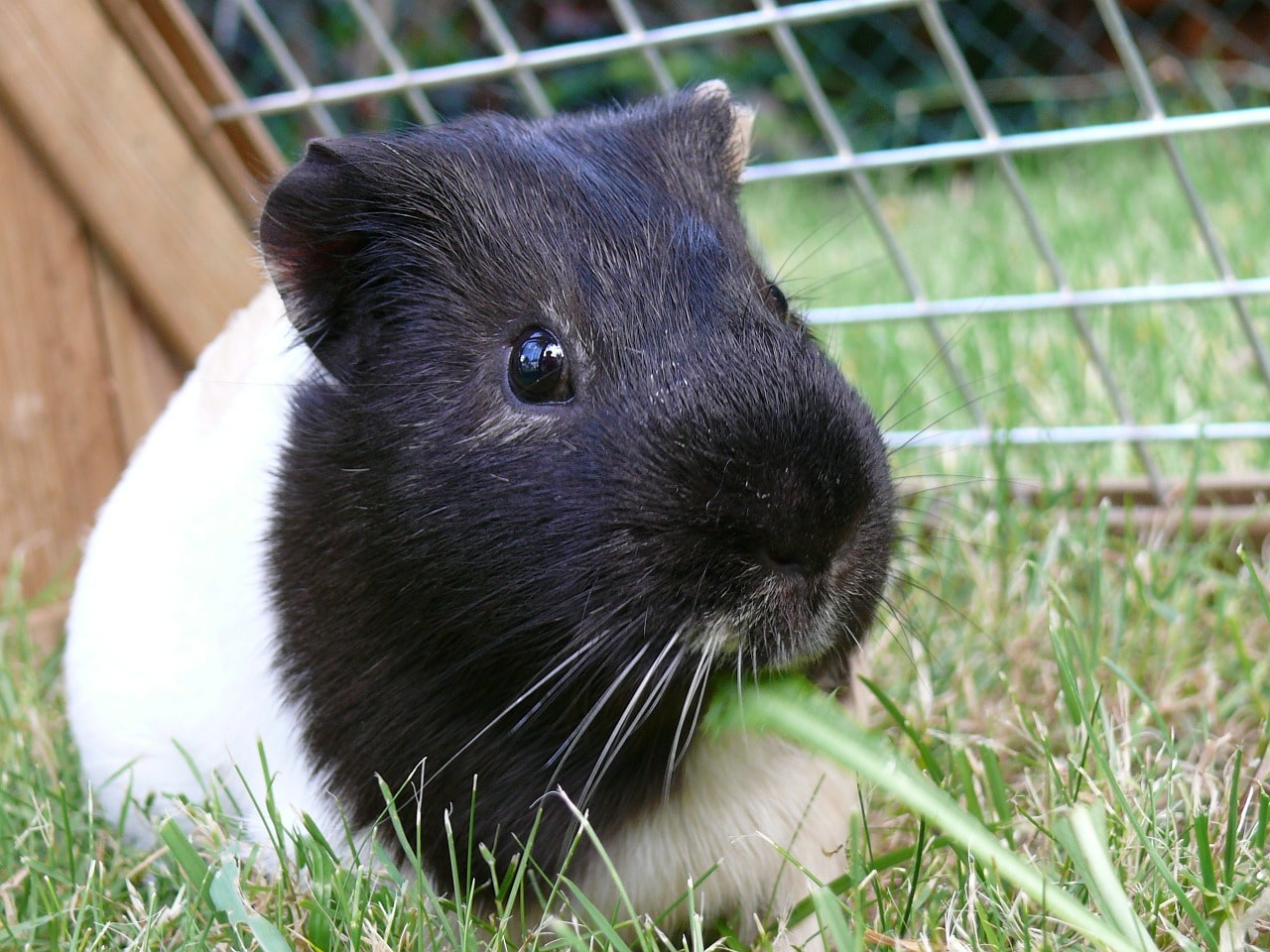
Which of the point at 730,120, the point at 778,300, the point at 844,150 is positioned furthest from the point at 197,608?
the point at 844,150

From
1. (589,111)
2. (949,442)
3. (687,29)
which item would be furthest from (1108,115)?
(589,111)

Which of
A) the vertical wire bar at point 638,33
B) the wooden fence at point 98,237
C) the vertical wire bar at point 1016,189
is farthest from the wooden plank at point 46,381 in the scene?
the vertical wire bar at point 1016,189

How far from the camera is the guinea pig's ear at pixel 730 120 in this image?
2.13 metres

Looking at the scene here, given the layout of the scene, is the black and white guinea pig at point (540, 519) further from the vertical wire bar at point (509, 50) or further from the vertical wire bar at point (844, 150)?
the vertical wire bar at point (509, 50)

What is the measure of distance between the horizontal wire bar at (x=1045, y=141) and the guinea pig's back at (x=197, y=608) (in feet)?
2.99

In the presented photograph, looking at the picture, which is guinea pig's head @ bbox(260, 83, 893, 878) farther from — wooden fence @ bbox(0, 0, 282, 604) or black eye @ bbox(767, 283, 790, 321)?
wooden fence @ bbox(0, 0, 282, 604)

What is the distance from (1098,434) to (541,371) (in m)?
1.60

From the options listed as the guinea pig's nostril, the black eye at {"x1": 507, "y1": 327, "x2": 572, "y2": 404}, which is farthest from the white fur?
the black eye at {"x1": 507, "y1": 327, "x2": 572, "y2": 404}

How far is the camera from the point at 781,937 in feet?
5.50

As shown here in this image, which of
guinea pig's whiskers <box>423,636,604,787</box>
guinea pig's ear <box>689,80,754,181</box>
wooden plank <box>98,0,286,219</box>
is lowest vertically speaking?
guinea pig's whiskers <box>423,636,604,787</box>

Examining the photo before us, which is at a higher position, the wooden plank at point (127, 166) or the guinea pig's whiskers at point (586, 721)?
the wooden plank at point (127, 166)

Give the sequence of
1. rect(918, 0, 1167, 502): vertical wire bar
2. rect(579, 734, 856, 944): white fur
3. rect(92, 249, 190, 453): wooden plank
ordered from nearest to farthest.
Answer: rect(579, 734, 856, 944): white fur, rect(918, 0, 1167, 502): vertical wire bar, rect(92, 249, 190, 453): wooden plank

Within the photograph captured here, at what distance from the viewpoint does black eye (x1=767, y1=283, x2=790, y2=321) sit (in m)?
1.92

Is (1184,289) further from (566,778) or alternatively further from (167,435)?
(167,435)
